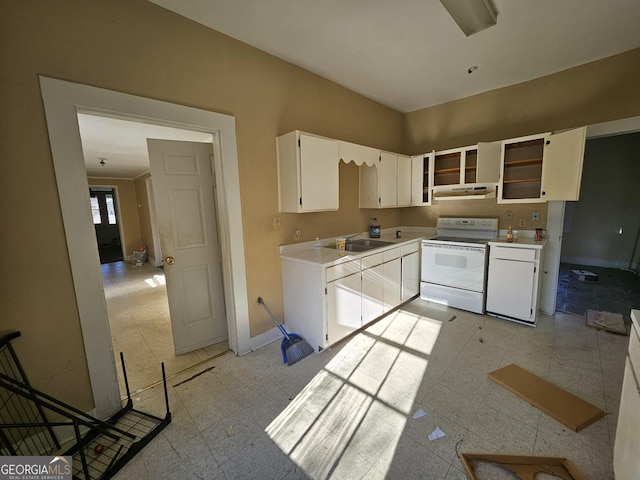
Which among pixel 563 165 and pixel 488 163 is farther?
pixel 488 163

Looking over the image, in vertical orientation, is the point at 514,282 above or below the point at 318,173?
below

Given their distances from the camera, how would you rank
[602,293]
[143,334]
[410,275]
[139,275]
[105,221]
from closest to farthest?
1. [143,334]
2. [410,275]
3. [602,293]
4. [139,275]
5. [105,221]

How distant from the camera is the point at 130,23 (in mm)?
1779

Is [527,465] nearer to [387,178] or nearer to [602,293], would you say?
[387,178]

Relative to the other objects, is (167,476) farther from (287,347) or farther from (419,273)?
(419,273)

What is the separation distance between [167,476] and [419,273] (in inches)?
137

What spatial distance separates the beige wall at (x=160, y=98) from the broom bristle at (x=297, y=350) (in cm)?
42

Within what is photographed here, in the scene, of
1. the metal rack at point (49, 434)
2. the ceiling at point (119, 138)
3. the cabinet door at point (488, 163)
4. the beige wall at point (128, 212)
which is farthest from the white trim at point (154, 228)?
the cabinet door at point (488, 163)

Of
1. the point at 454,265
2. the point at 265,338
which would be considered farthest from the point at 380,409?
the point at 454,265

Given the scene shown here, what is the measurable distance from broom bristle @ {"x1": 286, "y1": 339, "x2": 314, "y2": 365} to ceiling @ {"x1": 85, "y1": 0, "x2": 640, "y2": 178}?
267 centimetres

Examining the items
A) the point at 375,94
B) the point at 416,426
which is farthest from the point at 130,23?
the point at 416,426

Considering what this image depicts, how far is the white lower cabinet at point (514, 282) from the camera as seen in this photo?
290 centimetres

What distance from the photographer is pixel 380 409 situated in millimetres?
1875

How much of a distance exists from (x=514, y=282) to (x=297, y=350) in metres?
2.60
